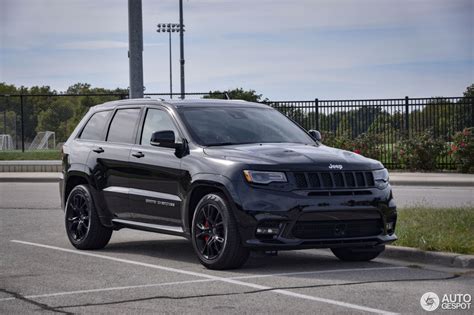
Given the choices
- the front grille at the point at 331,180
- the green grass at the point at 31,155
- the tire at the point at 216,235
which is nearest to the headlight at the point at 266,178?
A: the front grille at the point at 331,180

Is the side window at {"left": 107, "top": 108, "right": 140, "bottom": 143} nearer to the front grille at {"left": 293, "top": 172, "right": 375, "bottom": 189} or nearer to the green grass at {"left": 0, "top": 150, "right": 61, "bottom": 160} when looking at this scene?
the front grille at {"left": 293, "top": 172, "right": 375, "bottom": 189}

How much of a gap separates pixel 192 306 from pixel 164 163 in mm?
3155

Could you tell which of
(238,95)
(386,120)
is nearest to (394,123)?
(386,120)

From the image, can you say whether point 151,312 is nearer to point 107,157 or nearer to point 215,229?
point 215,229

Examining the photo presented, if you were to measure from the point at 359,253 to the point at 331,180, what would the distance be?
1196mm

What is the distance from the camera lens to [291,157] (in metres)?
10.2

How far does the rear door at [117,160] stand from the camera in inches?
462

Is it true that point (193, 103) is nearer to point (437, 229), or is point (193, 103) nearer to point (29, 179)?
point (437, 229)

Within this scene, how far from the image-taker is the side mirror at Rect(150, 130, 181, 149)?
425 inches

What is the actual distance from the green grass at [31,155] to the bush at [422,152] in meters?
11.4

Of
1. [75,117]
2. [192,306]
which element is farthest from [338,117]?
[192,306]

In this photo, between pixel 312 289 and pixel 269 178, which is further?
pixel 269 178

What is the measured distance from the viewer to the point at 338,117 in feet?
107

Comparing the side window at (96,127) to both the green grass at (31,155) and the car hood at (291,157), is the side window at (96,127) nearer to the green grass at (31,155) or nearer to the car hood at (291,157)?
the car hood at (291,157)
